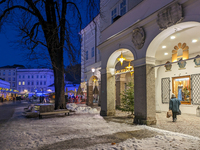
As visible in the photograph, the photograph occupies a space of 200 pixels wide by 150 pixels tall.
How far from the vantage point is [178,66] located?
13.4m

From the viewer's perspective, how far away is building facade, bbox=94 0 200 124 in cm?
732

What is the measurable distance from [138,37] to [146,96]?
3.06m

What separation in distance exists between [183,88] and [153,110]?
570 cm

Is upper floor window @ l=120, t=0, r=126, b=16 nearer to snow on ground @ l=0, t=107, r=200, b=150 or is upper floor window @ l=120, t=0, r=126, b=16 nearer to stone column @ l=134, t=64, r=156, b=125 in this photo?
stone column @ l=134, t=64, r=156, b=125

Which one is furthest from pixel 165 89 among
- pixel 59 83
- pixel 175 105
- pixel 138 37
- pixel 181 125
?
pixel 59 83

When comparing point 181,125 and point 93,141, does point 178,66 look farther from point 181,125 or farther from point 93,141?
point 93,141

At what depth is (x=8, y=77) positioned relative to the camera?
268 ft

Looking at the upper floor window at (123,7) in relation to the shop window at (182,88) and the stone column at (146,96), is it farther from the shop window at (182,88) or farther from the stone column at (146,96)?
the shop window at (182,88)

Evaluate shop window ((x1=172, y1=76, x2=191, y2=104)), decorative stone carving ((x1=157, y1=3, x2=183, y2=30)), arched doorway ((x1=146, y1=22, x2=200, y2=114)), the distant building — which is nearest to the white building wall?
the distant building

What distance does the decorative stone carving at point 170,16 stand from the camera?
Result: 6734mm

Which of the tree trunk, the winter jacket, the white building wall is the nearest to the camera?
the winter jacket

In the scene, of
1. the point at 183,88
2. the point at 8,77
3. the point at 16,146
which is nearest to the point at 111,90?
the point at 183,88

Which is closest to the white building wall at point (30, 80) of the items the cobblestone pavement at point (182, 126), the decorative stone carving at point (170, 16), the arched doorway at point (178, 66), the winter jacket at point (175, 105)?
A: the arched doorway at point (178, 66)

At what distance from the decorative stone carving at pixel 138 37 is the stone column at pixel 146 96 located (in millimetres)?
1164
